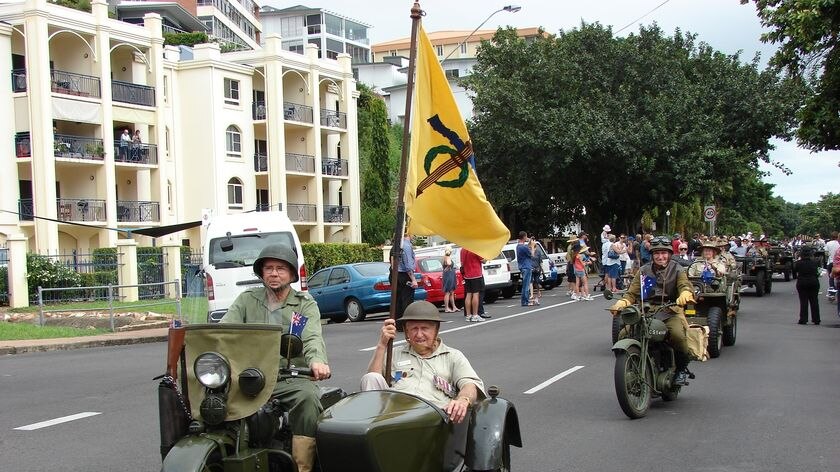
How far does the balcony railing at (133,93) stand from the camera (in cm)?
3850

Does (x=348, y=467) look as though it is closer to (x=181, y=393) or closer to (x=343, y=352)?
(x=181, y=393)

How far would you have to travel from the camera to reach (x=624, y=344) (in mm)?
8641

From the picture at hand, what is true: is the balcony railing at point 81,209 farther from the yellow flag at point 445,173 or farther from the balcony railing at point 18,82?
the yellow flag at point 445,173

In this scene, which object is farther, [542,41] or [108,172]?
[542,41]

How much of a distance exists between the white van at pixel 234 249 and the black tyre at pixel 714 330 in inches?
318

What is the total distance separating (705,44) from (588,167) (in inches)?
395

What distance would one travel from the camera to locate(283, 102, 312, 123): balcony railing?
158 feet

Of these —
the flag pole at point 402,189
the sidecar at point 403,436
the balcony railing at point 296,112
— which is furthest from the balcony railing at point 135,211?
the sidecar at point 403,436

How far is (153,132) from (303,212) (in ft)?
35.6

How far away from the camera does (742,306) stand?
894 inches

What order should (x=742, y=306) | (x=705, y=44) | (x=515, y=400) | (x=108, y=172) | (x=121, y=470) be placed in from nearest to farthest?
1. (x=121, y=470)
2. (x=515, y=400)
3. (x=742, y=306)
4. (x=108, y=172)
5. (x=705, y=44)

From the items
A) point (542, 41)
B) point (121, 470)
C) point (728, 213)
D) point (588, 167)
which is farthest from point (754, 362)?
point (728, 213)

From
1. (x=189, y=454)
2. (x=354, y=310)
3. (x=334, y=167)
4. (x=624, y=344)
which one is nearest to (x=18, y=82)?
(x=334, y=167)

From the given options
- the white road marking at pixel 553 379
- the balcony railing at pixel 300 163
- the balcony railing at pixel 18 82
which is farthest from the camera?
the balcony railing at pixel 300 163
